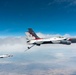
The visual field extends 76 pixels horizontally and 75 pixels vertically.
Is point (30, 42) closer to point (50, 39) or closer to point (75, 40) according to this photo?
point (50, 39)

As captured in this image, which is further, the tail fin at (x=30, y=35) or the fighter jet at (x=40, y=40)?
the tail fin at (x=30, y=35)

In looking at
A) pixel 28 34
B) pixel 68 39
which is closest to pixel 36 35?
pixel 28 34

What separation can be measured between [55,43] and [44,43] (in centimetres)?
836

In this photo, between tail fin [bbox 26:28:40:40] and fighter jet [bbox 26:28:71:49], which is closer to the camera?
fighter jet [bbox 26:28:71:49]

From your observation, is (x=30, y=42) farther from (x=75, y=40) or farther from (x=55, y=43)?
(x=75, y=40)

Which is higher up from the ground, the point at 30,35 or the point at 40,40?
the point at 30,35

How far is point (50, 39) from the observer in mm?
190375

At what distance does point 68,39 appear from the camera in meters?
196

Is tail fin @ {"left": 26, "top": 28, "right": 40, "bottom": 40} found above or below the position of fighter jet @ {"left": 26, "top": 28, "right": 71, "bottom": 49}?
above

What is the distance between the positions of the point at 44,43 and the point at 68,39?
65.0ft

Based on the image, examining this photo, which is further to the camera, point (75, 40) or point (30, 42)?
point (75, 40)

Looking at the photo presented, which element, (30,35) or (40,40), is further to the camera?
(30,35)

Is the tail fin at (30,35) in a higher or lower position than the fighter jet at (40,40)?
higher

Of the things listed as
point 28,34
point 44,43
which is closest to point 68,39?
point 44,43
